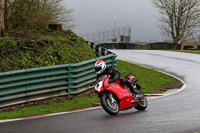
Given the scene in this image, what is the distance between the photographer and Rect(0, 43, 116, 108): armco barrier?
10742 mm

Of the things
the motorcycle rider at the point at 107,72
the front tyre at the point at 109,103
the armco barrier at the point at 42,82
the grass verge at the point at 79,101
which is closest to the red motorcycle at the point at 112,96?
the front tyre at the point at 109,103

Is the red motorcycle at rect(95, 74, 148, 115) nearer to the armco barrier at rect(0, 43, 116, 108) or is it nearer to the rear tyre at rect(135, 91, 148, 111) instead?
the rear tyre at rect(135, 91, 148, 111)

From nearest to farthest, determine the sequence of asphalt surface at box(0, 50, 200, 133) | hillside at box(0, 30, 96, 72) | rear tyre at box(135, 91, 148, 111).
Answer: asphalt surface at box(0, 50, 200, 133)
rear tyre at box(135, 91, 148, 111)
hillside at box(0, 30, 96, 72)

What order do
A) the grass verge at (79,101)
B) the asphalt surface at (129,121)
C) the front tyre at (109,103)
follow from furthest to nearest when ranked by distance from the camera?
the grass verge at (79,101) < the front tyre at (109,103) < the asphalt surface at (129,121)

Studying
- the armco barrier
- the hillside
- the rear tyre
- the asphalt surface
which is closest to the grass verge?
the armco barrier

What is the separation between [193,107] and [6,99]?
558cm

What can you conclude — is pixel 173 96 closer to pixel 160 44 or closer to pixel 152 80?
pixel 152 80

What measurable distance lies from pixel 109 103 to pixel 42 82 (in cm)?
384

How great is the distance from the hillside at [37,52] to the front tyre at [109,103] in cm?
549

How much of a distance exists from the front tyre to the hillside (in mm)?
5491

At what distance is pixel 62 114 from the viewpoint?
29.7 feet

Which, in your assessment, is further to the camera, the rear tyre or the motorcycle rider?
the rear tyre

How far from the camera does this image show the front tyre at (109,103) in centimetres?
834

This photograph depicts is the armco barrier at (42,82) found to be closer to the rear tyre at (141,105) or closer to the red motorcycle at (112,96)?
the red motorcycle at (112,96)
